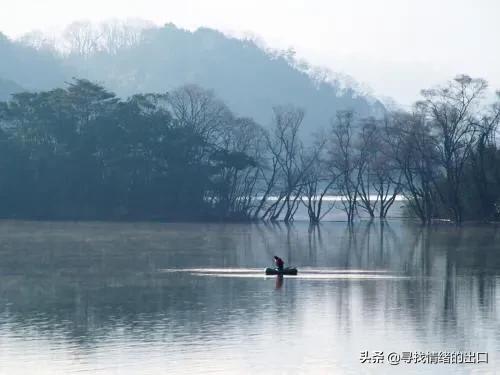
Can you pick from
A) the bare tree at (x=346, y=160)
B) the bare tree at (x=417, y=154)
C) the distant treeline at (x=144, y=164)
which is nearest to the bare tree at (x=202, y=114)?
the distant treeline at (x=144, y=164)

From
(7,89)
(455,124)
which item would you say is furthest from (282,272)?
(7,89)

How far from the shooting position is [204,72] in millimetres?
179750

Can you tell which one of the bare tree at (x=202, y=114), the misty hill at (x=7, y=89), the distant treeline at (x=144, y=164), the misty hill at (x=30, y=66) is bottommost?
the distant treeline at (x=144, y=164)

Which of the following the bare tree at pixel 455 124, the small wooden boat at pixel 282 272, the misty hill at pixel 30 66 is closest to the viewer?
the small wooden boat at pixel 282 272

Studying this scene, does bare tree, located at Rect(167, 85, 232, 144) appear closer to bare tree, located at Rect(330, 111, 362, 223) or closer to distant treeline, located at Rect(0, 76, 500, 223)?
distant treeline, located at Rect(0, 76, 500, 223)

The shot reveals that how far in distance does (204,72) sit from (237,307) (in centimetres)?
15130

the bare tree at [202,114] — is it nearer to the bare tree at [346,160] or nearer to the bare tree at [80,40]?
the bare tree at [346,160]

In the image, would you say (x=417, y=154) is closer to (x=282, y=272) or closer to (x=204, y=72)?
(x=282, y=272)

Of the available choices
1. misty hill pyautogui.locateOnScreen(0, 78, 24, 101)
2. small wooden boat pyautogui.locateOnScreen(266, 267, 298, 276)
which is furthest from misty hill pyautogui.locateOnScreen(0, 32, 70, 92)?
small wooden boat pyautogui.locateOnScreen(266, 267, 298, 276)

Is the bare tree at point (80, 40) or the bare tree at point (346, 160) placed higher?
the bare tree at point (80, 40)

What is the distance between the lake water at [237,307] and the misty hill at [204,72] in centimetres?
10936

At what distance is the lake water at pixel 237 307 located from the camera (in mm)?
22188

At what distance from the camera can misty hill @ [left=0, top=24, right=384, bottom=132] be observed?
16238 centimetres

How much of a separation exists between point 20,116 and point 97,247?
126 feet
